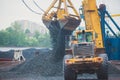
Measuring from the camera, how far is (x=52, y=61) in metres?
14.1

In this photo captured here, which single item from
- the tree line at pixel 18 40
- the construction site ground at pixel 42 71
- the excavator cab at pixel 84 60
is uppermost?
the tree line at pixel 18 40

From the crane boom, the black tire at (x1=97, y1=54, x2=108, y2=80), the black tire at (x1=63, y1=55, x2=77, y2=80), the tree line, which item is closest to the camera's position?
the black tire at (x1=97, y1=54, x2=108, y2=80)

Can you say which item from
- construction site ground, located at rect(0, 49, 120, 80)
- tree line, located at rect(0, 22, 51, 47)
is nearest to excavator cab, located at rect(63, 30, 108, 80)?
construction site ground, located at rect(0, 49, 120, 80)

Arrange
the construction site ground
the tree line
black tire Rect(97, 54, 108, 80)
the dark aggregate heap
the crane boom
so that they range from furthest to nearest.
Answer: the tree line
the crane boom
the dark aggregate heap
the construction site ground
black tire Rect(97, 54, 108, 80)

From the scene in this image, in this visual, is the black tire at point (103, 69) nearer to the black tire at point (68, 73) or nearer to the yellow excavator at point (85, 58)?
the yellow excavator at point (85, 58)

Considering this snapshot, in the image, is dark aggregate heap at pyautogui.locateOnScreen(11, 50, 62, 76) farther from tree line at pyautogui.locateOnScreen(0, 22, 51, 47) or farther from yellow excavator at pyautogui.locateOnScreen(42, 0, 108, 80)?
tree line at pyautogui.locateOnScreen(0, 22, 51, 47)

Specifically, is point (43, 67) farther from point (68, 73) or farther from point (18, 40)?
point (18, 40)

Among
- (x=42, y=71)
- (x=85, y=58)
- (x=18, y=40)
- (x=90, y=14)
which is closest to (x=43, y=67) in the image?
(x=42, y=71)

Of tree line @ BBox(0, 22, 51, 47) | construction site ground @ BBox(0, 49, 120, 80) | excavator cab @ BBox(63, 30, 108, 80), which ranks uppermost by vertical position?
tree line @ BBox(0, 22, 51, 47)

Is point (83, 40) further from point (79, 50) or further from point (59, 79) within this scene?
point (59, 79)

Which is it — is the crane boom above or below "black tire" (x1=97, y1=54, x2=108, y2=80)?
above

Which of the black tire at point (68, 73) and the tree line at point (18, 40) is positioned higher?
the tree line at point (18, 40)

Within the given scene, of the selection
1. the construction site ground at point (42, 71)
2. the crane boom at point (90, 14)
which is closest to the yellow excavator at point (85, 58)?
the construction site ground at point (42, 71)

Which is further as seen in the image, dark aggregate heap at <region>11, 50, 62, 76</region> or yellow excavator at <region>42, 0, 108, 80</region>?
dark aggregate heap at <region>11, 50, 62, 76</region>
